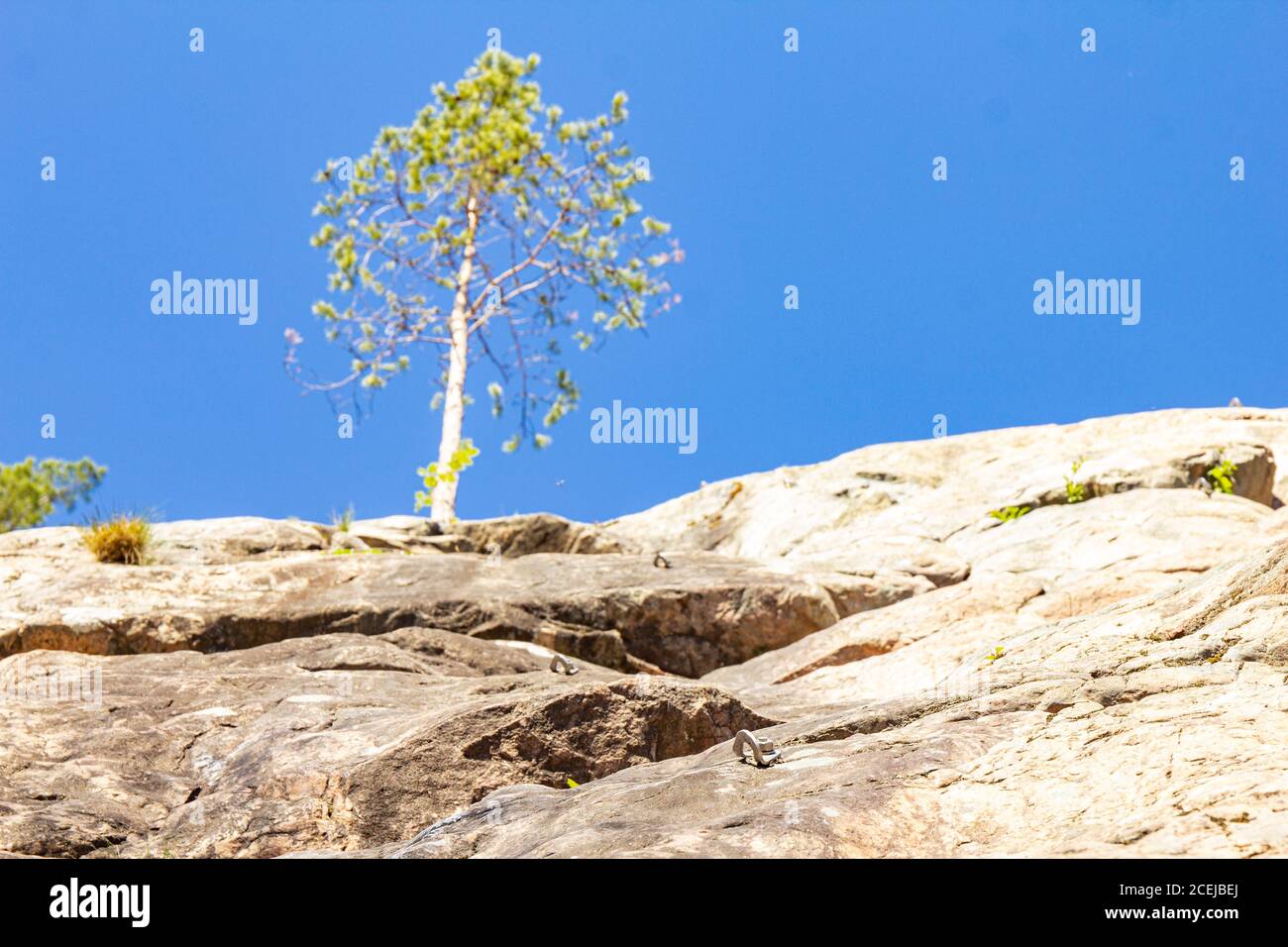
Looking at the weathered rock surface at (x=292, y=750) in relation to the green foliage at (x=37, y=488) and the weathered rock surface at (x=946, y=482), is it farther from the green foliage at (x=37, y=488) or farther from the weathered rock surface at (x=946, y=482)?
the green foliage at (x=37, y=488)

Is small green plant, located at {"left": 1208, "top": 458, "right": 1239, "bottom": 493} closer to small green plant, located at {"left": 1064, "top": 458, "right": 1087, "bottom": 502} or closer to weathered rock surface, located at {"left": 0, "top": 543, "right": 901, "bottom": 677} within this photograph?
small green plant, located at {"left": 1064, "top": 458, "right": 1087, "bottom": 502}

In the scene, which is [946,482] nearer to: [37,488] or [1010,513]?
[1010,513]

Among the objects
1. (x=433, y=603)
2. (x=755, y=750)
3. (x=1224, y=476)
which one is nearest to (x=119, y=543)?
(x=433, y=603)

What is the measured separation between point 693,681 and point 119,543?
24.0 ft

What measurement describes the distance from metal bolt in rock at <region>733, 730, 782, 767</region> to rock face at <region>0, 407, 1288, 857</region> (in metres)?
0.07

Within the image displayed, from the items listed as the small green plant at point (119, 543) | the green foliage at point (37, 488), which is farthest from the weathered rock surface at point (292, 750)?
the green foliage at point (37, 488)

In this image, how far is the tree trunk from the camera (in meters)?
22.0

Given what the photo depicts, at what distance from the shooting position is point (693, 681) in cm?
772

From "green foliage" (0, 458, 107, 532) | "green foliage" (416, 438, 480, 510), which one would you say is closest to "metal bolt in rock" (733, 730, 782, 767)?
"green foliage" (416, 438, 480, 510)

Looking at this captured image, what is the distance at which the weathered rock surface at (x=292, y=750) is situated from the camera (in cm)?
599

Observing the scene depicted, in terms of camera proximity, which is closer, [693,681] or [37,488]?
[693,681]

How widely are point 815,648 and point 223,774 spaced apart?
5426 mm

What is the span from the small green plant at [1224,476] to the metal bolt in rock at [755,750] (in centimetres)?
1010
